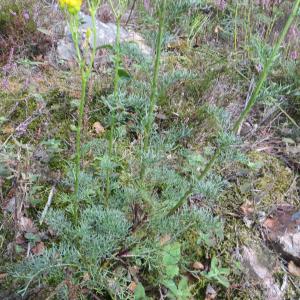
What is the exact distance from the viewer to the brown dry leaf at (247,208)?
1.92m

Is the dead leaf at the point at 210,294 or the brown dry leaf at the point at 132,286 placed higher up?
the brown dry leaf at the point at 132,286

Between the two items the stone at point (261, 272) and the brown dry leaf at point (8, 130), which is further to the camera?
the brown dry leaf at point (8, 130)

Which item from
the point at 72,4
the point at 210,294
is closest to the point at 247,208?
the point at 210,294

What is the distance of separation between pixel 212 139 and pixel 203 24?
4.63ft

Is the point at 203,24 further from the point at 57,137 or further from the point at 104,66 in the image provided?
the point at 57,137

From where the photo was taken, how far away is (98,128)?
2256 millimetres

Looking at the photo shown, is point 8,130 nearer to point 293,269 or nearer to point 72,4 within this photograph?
point 72,4

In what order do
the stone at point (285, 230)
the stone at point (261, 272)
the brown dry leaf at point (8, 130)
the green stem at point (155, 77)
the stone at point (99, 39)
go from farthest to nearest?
the stone at point (99, 39), the brown dry leaf at point (8, 130), the stone at point (285, 230), the stone at point (261, 272), the green stem at point (155, 77)

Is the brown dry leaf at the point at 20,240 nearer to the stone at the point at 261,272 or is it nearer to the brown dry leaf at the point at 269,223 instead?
the stone at the point at 261,272

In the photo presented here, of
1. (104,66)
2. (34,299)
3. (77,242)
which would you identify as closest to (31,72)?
(104,66)

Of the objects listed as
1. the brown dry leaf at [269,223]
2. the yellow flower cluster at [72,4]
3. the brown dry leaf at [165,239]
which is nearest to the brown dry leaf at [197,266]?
the brown dry leaf at [165,239]

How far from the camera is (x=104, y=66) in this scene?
9.02 ft

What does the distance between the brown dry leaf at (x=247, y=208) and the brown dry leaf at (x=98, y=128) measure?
91 centimetres

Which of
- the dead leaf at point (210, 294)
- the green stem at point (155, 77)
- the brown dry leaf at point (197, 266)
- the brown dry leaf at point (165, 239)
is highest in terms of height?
the green stem at point (155, 77)
